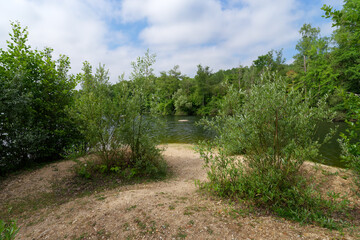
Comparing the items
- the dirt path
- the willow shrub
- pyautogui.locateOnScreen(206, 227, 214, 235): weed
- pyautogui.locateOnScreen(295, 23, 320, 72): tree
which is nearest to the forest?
the willow shrub

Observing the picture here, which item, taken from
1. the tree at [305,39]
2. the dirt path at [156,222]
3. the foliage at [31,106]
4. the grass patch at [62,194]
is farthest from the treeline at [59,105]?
the tree at [305,39]

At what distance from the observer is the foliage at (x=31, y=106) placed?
6629mm

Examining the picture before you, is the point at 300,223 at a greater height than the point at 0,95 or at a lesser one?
lesser

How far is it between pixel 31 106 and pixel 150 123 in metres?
5.41

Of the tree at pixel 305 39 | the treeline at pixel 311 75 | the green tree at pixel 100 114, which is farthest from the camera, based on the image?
the tree at pixel 305 39

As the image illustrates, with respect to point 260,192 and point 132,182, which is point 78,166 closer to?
point 132,182

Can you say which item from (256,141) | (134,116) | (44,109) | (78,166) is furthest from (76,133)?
(256,141)

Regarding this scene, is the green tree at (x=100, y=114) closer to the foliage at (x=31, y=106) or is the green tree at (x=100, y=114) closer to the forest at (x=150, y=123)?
the forest at (x=150, y=123)

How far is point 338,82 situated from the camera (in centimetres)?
2566

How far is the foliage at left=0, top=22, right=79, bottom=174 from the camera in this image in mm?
6629

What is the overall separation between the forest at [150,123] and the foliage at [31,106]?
0.12 ft

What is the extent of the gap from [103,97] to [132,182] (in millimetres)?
3423

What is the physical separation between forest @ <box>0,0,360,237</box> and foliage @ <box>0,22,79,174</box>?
0.04 metres

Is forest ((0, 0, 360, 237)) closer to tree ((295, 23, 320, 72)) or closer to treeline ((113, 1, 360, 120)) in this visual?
treeline ((113, 1, 360, 120))
